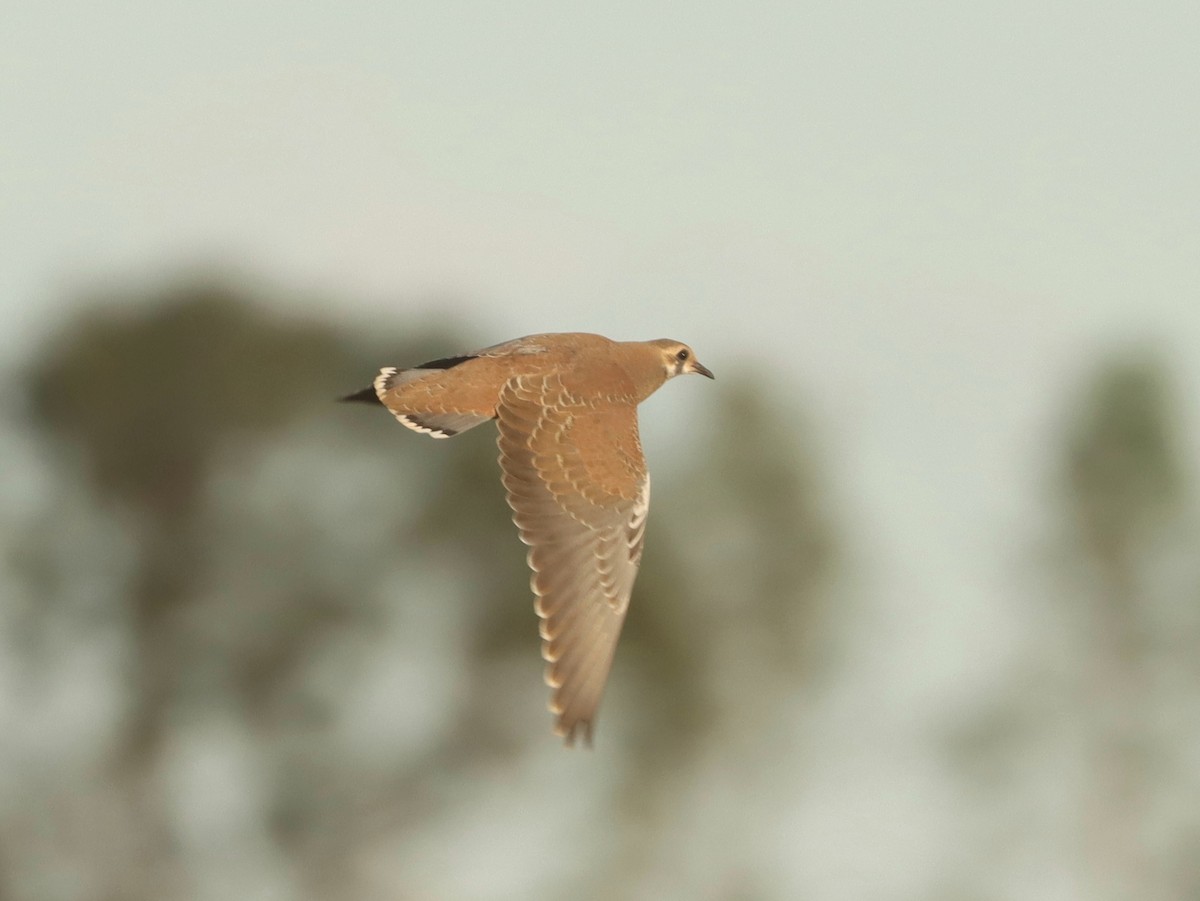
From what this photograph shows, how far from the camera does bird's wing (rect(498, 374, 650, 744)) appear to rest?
31.5ft

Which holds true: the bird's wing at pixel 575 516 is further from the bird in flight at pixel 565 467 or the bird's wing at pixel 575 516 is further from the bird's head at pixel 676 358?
the bird's head at pixel 676 358

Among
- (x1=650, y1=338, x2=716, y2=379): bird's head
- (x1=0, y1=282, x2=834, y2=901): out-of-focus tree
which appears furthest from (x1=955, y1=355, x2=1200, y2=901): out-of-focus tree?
(x1=650, y1=338, x2=716, y2=379): bird's head

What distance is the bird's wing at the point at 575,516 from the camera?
9.60m

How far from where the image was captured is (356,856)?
3934 cm

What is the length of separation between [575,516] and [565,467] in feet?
0.77

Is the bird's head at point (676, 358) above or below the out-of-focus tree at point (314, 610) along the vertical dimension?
above

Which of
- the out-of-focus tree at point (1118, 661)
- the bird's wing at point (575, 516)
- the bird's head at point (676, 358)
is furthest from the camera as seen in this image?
the out-of-focus tree at point (1118, 661)

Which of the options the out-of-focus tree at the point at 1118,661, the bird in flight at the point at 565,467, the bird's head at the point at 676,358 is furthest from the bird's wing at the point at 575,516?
the out-of-focus tree at the point at 1118,661

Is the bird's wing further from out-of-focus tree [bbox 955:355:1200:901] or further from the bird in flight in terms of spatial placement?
out-of-focus tree [bbox 955:355:1200:901]

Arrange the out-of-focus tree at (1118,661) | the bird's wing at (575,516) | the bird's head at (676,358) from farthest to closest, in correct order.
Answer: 1. the out-of-focus tree at (1118,661)
2. the bird's head at (676,358)
3. the bird's wing at (575,516)

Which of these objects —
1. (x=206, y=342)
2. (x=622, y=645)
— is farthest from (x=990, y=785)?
(x=206, y=342)

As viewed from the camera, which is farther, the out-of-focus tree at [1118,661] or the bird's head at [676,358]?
the out-of-focus tree at [1118,661]

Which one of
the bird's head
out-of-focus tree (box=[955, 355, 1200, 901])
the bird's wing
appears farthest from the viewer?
out-of-focus tree (box=[955, 355, 1200, 901])

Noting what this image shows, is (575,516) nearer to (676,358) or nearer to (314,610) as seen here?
(676,358)
